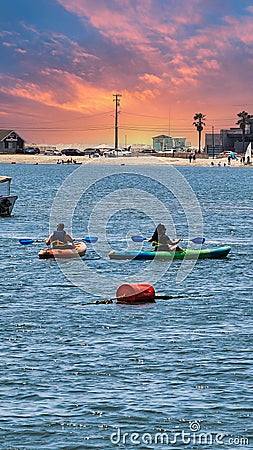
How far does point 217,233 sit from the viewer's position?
61125 millimetres

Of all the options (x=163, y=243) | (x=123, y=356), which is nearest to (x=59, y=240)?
(x=163, y=243)

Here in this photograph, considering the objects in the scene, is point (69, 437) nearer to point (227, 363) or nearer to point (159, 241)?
Result: point (227, 363)

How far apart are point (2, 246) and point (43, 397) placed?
99.6 feet

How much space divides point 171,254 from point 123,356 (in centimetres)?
1829

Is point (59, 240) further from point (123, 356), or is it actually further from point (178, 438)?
point (178, 438)

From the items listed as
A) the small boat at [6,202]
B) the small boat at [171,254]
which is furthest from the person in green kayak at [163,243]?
the small boat at [6,202]

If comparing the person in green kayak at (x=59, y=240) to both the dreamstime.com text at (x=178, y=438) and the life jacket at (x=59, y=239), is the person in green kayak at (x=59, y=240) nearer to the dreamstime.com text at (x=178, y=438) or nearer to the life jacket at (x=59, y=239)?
the life jacket at (x=59, y=239)

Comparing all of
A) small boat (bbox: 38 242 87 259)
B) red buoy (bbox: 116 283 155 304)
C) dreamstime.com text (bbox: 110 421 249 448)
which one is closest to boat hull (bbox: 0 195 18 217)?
small boat (bbox: 38 242 87 259)

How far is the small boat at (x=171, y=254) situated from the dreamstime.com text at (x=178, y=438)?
76.7ft

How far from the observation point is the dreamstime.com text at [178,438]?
19.0 meters

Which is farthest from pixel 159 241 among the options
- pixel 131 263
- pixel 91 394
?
pixel 91 394

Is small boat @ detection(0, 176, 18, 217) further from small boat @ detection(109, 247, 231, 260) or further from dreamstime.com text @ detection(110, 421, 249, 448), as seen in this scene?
dreamstime.com text @ detection(110, 421, 249, 448)

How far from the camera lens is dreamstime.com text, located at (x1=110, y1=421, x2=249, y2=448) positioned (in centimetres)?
1900

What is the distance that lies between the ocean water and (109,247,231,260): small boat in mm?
481
